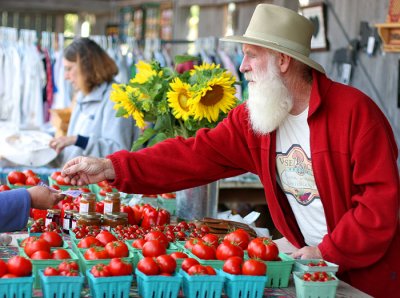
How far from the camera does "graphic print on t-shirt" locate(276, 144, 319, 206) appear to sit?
122 inches

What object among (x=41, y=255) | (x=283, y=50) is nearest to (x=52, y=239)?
(x=41, y=255)

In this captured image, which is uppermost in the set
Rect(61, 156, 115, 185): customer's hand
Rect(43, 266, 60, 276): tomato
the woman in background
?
the woman in background

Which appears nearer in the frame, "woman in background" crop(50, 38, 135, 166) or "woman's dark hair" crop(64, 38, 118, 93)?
"woman in background" crop(50, 38, 135, 166)

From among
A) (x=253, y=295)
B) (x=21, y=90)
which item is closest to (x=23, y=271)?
(x=253, y=295)

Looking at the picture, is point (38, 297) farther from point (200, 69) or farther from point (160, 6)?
point (160, 6)

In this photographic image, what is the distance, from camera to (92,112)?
5.62 metres

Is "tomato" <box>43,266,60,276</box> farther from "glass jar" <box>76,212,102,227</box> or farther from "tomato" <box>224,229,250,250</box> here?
"glass jar" <box>76,212,102,227</box>

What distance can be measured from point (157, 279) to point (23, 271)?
407 mm

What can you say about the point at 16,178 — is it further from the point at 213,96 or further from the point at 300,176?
the point at 300,176

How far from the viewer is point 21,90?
8.80 m

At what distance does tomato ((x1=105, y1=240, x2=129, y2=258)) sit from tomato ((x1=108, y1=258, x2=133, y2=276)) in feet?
0.50

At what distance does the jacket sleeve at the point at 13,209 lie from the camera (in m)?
2.95

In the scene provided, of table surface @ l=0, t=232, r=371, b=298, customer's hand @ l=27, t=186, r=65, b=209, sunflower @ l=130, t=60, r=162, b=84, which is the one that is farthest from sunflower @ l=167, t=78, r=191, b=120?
table surface @ l=0, t=232, r=371, b=298

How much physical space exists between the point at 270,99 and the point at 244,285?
3.15ft
